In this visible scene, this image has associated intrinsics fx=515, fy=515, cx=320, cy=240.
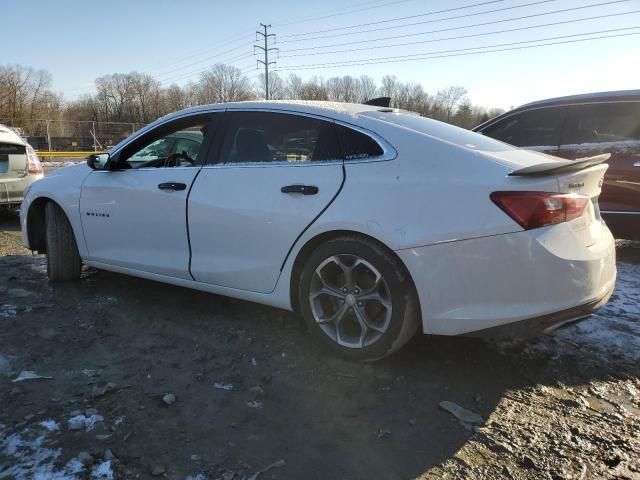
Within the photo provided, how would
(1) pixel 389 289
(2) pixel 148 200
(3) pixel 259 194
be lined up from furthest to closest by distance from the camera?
(2) pixel 148 200
(3) pixel 259 194
(1) pixel 389 289

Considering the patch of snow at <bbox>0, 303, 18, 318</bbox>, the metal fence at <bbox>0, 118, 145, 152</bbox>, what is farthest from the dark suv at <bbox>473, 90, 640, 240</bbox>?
the metal fence at <bbox>0, 118, 145, 152</bbox>

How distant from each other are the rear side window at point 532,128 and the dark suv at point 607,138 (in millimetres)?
10

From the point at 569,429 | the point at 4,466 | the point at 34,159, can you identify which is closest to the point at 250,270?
the point at 4,466

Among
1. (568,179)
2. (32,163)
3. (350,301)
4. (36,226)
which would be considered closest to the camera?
(568,179)

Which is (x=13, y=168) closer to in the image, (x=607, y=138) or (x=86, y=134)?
(x=607, y=138)

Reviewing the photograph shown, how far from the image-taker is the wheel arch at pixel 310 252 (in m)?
2.88

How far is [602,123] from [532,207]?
3.77 metres

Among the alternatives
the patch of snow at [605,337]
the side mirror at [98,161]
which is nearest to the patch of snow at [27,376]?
A: the side mirror at [98,161]

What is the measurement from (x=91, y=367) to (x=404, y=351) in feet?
6.34

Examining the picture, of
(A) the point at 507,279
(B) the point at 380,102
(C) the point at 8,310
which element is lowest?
(C) the point at 8,310

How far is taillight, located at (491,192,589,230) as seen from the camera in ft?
8.50

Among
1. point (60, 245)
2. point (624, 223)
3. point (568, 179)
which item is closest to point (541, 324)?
point (568, 179)

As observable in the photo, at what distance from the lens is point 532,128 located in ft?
19.7

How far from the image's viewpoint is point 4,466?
85.5 inches
